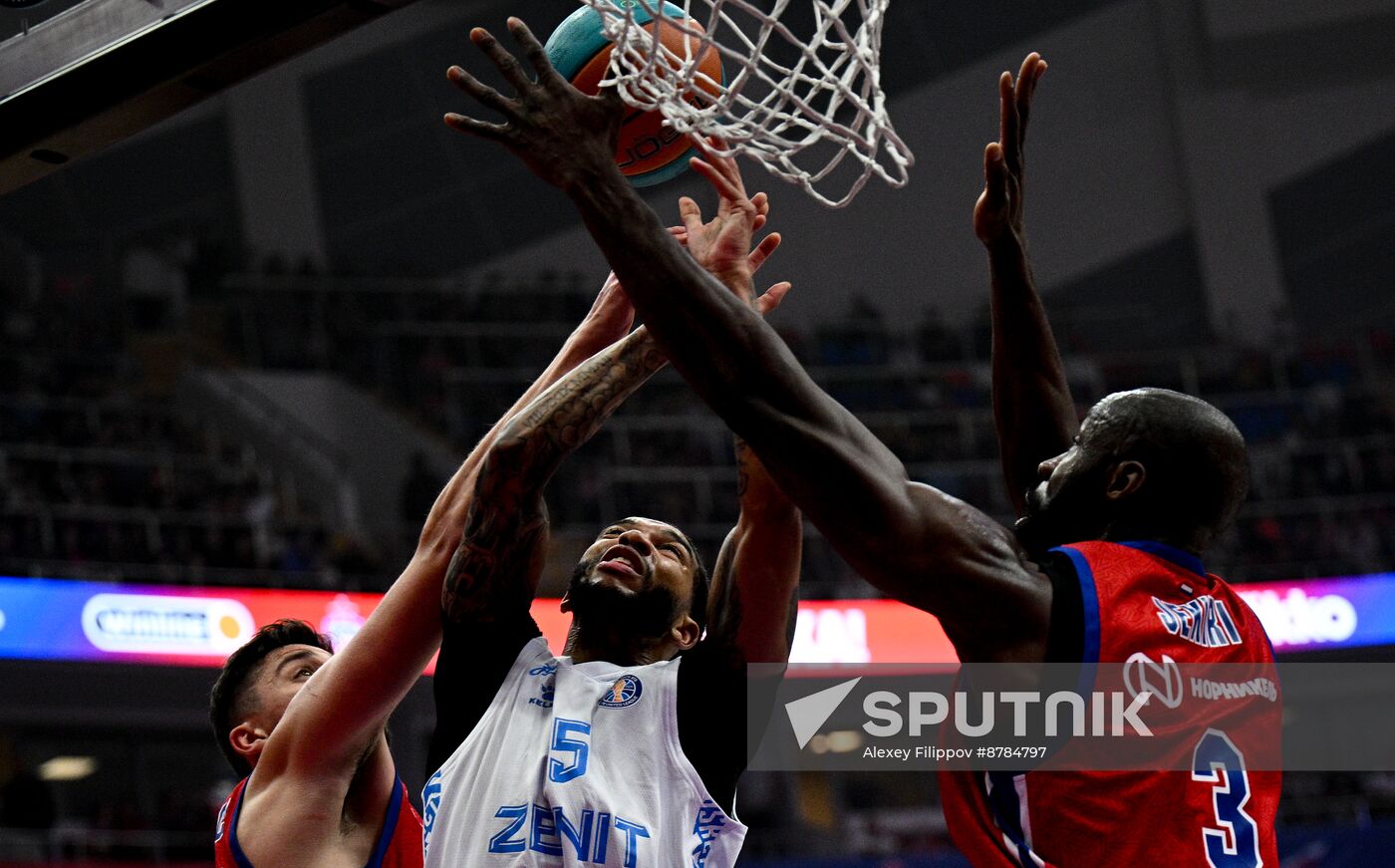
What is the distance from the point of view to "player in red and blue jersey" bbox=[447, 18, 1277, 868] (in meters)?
2.08

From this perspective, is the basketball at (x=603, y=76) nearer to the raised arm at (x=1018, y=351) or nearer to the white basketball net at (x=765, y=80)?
the white basketball net at (x=765, y=80)

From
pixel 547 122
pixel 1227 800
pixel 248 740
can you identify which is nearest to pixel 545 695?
pixel 248 740

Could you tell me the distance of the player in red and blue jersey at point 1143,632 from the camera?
2.10m

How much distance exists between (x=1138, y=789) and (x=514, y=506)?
1113 mm

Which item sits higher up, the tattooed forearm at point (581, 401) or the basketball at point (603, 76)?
the basketball at point (603, 76)

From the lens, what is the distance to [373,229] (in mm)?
17703

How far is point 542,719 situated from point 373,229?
1574 centimetres

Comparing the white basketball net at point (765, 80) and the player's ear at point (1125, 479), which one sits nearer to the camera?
the player's ear at point (1125, 479)

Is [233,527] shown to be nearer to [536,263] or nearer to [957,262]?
[536,263]

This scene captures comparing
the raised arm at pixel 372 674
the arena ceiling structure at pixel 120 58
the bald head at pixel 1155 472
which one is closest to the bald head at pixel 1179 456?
the bald head at pixel 1155 472

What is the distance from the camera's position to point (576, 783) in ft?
8.12

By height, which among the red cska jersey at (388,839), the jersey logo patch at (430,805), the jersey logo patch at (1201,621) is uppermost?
the jersey logo patch at (1201,621)

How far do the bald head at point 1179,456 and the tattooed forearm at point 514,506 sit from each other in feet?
2.96

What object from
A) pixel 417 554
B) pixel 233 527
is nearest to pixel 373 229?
pixel 233 527
